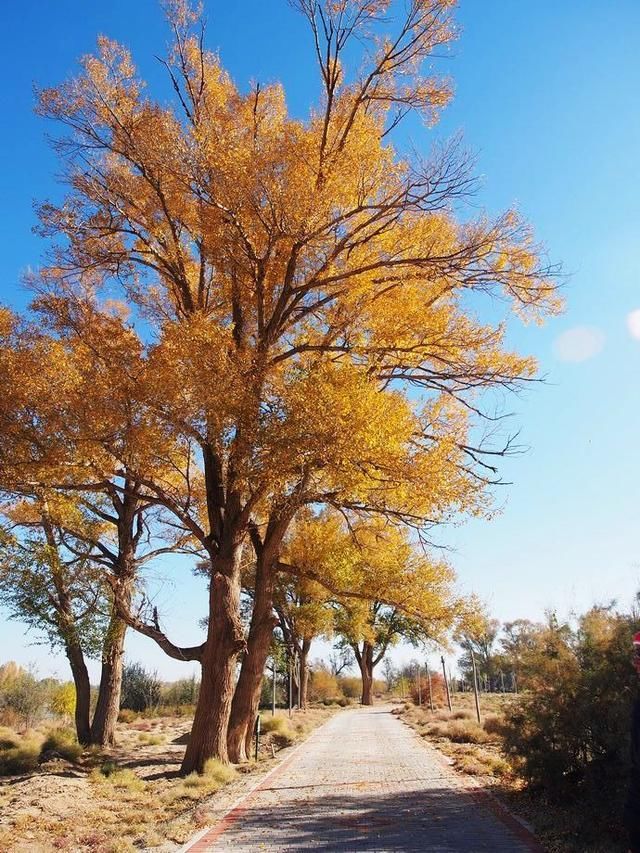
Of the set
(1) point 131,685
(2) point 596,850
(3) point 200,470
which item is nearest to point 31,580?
(3) point 200,470

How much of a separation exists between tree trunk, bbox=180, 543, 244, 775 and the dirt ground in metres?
0.44

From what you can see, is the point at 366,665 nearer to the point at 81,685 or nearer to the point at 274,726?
the point at 274,726

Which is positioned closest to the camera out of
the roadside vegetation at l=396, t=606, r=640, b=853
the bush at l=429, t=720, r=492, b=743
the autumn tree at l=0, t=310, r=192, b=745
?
the roadside vegetation at l=396, t=606, r=640, b=853

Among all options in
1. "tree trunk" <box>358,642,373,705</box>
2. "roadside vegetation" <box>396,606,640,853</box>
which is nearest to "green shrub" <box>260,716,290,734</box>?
"roadside vegetation" <box>396,606,640,853</box>

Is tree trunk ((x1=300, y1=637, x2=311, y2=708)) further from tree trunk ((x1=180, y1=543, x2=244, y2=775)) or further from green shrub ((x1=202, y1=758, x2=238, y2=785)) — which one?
green shrub ((x1=202, y1=758, x2=238, y2=785))

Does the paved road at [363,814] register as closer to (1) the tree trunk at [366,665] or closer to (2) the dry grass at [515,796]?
(2) the dry grass at [515,796]

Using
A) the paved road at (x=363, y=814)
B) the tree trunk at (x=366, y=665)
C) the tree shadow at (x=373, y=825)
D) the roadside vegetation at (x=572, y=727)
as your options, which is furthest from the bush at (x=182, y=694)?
the roadside vegetation at (x=572, y=727)

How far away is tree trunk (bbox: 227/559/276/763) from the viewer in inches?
547

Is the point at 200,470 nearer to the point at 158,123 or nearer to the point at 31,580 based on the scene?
the point at 31,580

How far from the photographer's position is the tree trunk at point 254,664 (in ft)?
45.5

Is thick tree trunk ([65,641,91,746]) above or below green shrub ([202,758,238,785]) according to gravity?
above

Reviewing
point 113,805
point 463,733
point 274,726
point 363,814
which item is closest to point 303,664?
point 274,726

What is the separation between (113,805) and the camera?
9.20 m

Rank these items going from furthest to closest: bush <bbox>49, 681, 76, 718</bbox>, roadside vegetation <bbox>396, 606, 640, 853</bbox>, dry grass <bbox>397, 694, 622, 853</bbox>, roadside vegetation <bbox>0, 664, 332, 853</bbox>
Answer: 1. bush <bbox>49, 681, 76, 718</bbox>
2. roadside vegetation <bbox>0, 664, 332, 853</bbox>
3. roadside vegetation <bbox>396, 606, 640, 853</bbox>
4. dry grass <bbox>397, 694, 622, 853</bbox>
